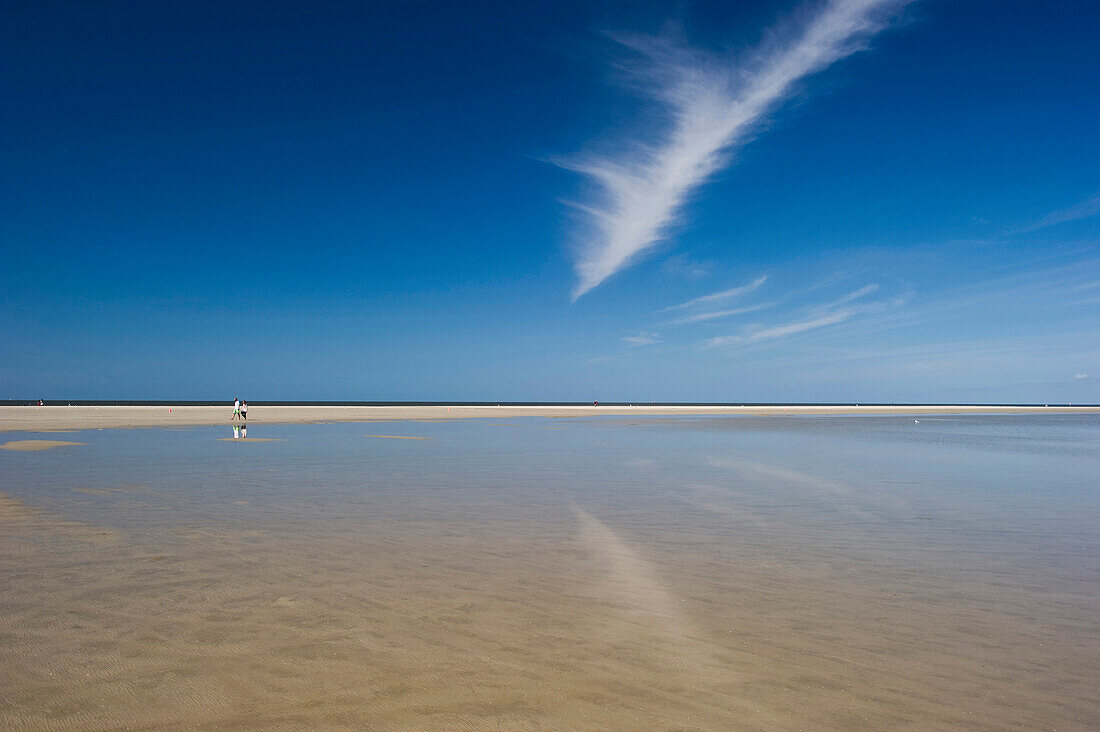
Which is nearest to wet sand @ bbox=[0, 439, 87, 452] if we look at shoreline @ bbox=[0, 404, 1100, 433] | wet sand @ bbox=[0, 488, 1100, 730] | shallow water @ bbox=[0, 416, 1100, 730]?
shoreline @ bbox=[0, 404, 1100, 433]

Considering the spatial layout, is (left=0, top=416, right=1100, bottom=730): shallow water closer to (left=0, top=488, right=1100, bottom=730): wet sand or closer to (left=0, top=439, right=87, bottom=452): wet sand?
(left=0, top=488, right=1100, bottom=730): wet sand

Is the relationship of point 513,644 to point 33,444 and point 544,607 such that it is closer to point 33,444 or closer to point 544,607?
point 544,607

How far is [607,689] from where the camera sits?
17.1ft

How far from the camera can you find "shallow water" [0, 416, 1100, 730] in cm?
496

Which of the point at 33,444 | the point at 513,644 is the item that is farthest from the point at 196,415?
the point at 513,644

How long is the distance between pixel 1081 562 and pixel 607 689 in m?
8.72

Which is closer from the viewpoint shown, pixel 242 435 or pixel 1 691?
pixel 1 691

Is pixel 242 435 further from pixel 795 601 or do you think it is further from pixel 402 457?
pixel 795 601

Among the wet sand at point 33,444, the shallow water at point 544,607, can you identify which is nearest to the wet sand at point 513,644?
the shallow water at point 544,607

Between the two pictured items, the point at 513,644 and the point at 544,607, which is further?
the point at 544,607

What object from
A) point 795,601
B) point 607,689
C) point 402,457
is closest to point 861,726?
point 607,689

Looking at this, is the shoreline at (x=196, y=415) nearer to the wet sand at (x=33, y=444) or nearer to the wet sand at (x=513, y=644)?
the wet sand at (x=33, y=444)

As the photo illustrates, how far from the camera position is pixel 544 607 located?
7270mm

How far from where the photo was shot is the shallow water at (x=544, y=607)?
4.96 metres
